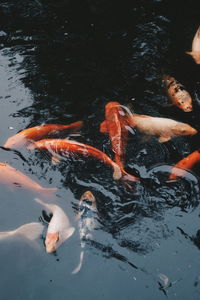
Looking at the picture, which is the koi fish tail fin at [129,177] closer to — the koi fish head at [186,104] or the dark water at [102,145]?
the dark water at [102,145]

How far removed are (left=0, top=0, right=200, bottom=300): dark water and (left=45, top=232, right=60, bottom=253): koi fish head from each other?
68mm

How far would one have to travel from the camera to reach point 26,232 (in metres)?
4.22

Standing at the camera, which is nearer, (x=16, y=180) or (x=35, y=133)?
(x=16, y=180)

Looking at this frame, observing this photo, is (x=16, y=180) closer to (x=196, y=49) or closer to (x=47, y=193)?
(x=47, y=193)

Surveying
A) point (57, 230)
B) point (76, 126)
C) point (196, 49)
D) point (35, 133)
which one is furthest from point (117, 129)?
point (196, 49)

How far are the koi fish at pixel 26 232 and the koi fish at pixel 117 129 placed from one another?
1.30 m

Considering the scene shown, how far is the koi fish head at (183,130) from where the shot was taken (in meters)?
5.32

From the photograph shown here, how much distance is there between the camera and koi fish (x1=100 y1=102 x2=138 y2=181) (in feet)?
16.2

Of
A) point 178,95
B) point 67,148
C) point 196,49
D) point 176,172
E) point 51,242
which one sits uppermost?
point 196,49

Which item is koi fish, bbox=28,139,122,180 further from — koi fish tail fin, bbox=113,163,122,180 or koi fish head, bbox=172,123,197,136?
koi fish head, bbox=172,123,197,136

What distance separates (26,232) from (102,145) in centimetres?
166

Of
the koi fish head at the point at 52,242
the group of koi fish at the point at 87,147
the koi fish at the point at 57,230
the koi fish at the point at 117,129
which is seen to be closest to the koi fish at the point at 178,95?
the group of koi fish at the point at 87,147

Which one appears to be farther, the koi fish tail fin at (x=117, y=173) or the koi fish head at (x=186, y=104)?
the koi fish head at (x=186, y=104)

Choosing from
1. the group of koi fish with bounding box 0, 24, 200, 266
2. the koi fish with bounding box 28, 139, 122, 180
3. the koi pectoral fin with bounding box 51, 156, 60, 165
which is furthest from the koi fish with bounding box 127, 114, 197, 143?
the koi pectoral fin with bounding box 51, 156, 60, 165
